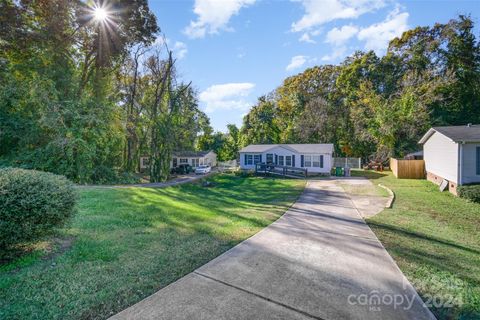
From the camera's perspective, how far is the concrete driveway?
269cm

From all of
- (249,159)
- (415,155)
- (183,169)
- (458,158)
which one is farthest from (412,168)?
(183,169)

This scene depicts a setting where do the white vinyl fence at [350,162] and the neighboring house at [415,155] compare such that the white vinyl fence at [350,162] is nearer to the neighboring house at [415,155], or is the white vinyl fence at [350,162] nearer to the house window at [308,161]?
the neighboring house at [415,155]

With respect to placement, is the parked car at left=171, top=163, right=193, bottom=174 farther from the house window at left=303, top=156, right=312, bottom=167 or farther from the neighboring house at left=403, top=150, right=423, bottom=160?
the neighboring house at left=403, top=150, right=423, bottom=160

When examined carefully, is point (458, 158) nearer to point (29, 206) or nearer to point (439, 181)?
point (439, 181)

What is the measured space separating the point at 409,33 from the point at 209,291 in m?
35.6

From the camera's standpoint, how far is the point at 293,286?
325cm

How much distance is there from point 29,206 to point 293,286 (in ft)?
13.6

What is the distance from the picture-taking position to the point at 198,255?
4.13 m

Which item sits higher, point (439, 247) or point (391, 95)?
point (391, 95)

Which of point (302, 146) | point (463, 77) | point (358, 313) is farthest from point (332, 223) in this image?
point (463, 77)

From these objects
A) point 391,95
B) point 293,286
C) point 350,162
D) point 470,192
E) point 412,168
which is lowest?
point 293,286

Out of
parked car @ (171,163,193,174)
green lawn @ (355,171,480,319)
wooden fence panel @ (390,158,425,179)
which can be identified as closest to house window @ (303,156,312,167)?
wooden fence panel @ (390,158,425,179)

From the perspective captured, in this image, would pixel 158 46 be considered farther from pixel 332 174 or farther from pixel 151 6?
pixel 332 174

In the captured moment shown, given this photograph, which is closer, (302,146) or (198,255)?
(198,255)
